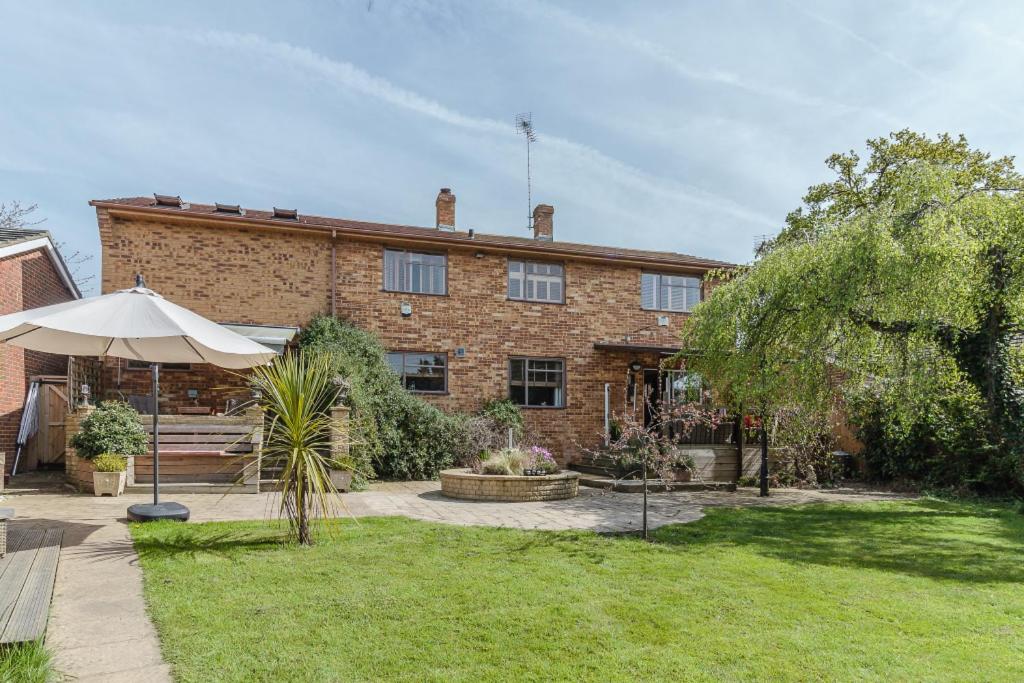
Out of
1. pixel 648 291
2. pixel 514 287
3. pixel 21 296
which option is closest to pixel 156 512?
pixel 21 296

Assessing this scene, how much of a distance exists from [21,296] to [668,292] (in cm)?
1611

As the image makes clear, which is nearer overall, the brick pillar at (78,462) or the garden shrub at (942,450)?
the brick pillar at (78,462)

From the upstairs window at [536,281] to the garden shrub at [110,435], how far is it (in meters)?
9.77

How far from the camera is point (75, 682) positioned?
11.7 feet

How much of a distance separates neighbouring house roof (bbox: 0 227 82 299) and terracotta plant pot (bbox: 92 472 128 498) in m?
5.34

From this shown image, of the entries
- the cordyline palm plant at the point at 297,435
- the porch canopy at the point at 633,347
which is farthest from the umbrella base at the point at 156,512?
the porch canopy at the point at 633,347

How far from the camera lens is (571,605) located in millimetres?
5137

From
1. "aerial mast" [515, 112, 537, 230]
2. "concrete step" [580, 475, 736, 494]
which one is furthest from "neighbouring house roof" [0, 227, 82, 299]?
"aerial mast" [515, 112, 537, 230]

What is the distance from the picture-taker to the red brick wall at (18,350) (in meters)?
12.4

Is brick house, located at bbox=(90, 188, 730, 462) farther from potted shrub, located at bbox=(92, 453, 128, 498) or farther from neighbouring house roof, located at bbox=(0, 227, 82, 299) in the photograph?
potted shrub, located at bbox=(92, 453, 128, 498)

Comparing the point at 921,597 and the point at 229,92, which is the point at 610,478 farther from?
the point at 229,92

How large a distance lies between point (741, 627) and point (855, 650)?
0.75 metres

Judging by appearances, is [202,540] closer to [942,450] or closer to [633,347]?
[633,347]

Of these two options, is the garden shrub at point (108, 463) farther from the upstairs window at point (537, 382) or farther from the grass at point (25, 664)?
the upstairs window at point (537, 382)
